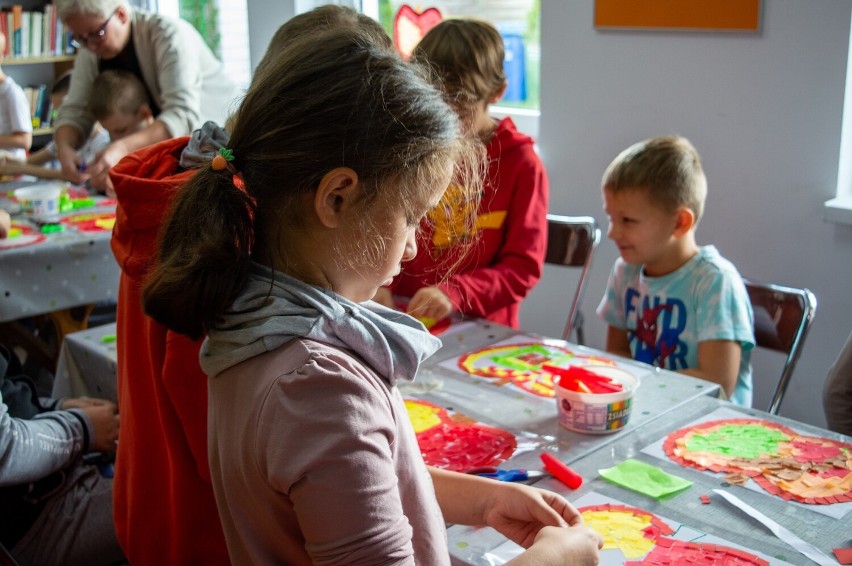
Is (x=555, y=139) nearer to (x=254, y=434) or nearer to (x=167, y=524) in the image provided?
(x=167, y=524)

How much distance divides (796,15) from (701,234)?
2.34 ft

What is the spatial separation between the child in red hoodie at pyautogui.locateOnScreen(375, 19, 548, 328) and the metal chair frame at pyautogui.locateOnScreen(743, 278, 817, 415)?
497mm

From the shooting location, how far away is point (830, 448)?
1.25m

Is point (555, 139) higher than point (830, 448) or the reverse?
higher

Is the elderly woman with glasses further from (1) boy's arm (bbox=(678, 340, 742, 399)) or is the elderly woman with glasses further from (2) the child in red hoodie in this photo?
(1) boy's arm (bbox=(678, 340, 742, 399))

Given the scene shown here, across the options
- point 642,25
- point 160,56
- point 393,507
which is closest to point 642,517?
point 393,507

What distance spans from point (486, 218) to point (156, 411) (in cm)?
99

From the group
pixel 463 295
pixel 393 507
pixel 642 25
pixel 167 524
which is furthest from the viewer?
pixel 642 25

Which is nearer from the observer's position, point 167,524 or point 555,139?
point 167,524

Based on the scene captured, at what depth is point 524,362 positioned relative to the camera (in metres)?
1.62

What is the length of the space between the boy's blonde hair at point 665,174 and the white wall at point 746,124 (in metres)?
0.74

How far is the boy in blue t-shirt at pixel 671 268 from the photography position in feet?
5.87

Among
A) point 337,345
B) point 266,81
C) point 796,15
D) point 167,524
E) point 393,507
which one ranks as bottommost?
point 167,524

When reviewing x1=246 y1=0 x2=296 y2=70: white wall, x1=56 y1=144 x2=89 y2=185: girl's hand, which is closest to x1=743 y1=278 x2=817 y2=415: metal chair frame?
→ x1=56 y1=144 x2=89 y2=185: girl's hand
